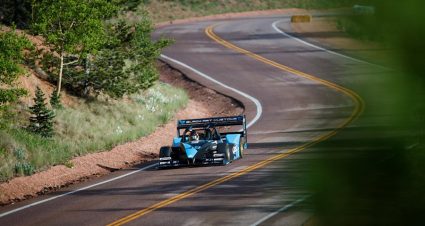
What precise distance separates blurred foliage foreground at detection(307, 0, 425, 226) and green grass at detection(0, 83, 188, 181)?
1810 cm

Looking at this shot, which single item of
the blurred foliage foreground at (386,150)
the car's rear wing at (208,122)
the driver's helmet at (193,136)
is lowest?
the driver's helmet at (193,136)

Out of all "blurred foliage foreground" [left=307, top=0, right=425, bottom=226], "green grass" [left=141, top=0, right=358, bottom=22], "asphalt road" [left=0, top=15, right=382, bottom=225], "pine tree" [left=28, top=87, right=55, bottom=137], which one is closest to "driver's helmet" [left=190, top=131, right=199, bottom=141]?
"asphalt road" [left=0, top=15, right=382, bottom=225]

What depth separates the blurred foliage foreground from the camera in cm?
209

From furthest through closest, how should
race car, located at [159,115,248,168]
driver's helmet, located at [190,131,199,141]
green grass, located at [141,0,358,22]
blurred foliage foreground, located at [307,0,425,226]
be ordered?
green grass, located at [141,0,358,22], driver's helmet, located at [190,131,199,141], race car, located at [159,115,248,168], blurred foliage foreground, located at [307,0,425,226]

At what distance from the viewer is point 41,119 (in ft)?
79.5

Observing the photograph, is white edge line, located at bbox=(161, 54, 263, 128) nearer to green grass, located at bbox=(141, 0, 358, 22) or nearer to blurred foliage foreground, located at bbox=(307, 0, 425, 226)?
green grass, located at bbox=(141, 0, 358, 22)

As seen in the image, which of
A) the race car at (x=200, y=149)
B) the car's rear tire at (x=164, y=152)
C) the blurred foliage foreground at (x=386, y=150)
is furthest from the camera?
the race car at (x=200, y=149)

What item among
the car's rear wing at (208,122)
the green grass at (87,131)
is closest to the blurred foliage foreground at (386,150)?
the green grass at (87,131)

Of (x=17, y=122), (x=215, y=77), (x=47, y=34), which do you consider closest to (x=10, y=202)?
(x=17, y=122)

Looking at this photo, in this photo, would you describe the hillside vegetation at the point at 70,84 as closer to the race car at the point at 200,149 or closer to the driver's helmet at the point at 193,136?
the race car at the point at 200,149

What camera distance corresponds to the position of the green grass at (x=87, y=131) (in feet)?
70.3

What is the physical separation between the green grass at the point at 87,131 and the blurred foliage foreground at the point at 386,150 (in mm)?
18100

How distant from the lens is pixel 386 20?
2.09 meters

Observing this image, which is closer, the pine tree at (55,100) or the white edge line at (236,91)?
the pine tree at (55,100)
